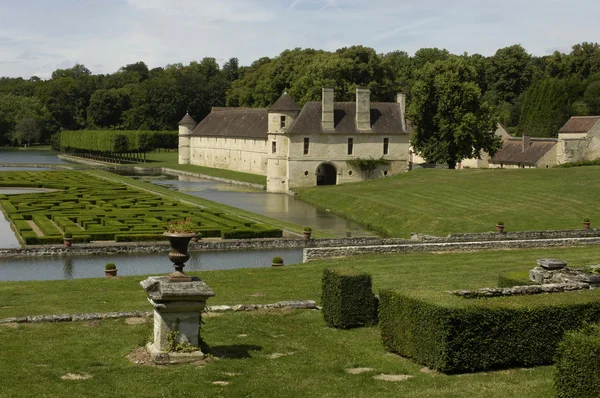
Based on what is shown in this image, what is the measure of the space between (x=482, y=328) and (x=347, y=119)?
5473cm

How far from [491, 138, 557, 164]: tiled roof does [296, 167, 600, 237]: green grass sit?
Result: 38.7ft

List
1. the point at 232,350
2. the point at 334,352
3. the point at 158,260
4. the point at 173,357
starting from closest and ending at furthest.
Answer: the point at 173,357 < the point at 232,350 < the point at 334,352 < the point at 158,260

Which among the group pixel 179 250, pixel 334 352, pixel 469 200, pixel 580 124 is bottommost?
pixel 469 200

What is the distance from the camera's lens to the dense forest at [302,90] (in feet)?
286

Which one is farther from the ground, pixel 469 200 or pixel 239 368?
pixel 239 368

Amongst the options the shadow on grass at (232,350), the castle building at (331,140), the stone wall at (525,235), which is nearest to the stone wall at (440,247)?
the stone wall at (525,235)

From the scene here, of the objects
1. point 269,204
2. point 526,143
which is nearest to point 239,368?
point 269,204

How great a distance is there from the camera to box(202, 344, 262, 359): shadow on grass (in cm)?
1434

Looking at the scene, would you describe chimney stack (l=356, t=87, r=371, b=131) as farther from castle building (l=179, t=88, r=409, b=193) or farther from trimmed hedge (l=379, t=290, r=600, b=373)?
trimmed hedge (l=379, t=290, r=600, b=373)

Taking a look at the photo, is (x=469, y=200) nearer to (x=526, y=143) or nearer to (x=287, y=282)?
(x=287, y=282)

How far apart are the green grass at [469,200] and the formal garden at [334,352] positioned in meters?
25.9

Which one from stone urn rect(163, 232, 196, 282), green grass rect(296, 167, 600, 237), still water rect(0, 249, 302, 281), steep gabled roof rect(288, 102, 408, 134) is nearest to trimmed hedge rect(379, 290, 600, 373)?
stone urn rect(163, 232, 196, 282)

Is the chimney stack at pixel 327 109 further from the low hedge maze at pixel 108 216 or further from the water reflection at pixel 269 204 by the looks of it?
the low hedge maze at pixel 108 216

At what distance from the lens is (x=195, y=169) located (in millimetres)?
90938
